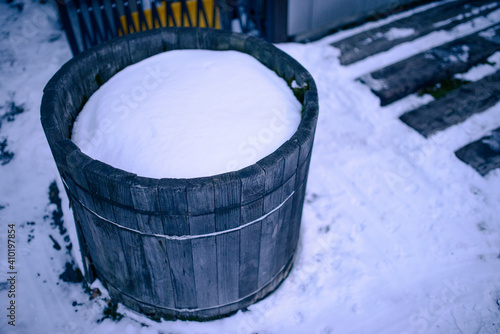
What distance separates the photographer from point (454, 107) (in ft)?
12.9

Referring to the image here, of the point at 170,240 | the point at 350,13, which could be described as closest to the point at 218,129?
the point at 170,240

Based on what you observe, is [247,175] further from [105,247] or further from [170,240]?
[105,247]

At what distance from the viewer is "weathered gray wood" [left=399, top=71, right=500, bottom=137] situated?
150 inches

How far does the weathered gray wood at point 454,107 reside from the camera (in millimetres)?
3807

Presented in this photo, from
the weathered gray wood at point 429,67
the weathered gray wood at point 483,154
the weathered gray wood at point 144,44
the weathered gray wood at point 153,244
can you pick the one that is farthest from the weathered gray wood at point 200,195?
the weathered gray wood at point 429,67

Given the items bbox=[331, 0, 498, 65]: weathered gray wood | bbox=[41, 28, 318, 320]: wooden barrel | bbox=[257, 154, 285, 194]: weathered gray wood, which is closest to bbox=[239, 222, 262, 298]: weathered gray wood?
bbox=[41, 28, 318, 320]: wooden barrel

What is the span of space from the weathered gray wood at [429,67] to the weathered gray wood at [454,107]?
9.0 inches

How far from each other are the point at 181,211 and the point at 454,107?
3106 mm

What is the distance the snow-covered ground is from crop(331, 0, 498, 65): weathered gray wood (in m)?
0.35

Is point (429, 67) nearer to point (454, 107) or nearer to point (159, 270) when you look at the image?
point (454, 107)

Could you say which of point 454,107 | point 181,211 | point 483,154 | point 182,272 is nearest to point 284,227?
point 182,272

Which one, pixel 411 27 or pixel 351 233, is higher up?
pixel 411 27

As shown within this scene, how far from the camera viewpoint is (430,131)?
12.3ft

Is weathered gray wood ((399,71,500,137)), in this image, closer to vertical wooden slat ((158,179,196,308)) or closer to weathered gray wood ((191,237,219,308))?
weathered gray wood ((191,237,219,308))
